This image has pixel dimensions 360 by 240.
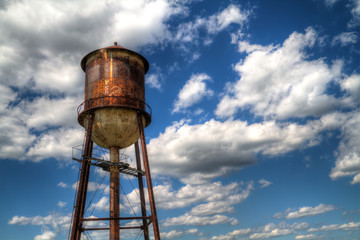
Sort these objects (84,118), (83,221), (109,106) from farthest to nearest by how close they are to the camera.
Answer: (84,118) < (109,106) < (83,221)

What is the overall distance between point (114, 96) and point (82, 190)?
5.81m

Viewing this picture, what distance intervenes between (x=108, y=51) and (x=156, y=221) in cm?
→ 1112

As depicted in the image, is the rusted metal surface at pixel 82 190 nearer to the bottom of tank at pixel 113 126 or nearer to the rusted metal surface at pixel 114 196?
the bottom of tank at pixel 113 126

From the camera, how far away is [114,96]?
18.0 meters

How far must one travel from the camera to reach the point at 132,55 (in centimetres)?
→ 1984

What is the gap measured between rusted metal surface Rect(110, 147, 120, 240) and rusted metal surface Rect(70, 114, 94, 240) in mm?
1708

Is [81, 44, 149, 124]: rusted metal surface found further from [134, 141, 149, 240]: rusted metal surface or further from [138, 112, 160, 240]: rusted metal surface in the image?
[134, 141, 149, 240]: rusted metal surface

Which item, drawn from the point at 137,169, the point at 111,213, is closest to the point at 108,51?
the point at 137,169

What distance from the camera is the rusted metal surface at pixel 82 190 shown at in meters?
15.3

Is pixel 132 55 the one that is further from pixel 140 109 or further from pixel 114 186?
pixel 114 186

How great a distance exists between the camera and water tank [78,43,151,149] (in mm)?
18031

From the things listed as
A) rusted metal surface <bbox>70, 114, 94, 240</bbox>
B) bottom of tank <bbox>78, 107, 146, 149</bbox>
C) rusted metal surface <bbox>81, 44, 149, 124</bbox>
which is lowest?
rusted metal surface <bbox>70, 114, 94, 240</bbox>

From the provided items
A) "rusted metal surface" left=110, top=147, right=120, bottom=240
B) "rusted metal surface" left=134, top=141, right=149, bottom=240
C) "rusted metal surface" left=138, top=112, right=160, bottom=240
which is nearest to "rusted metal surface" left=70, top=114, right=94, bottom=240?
"rusted metal surface" left=110, top=147, right=120, bottom=240

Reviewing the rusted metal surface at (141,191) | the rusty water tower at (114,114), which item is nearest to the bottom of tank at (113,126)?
the rusty water tower at (114,114)
